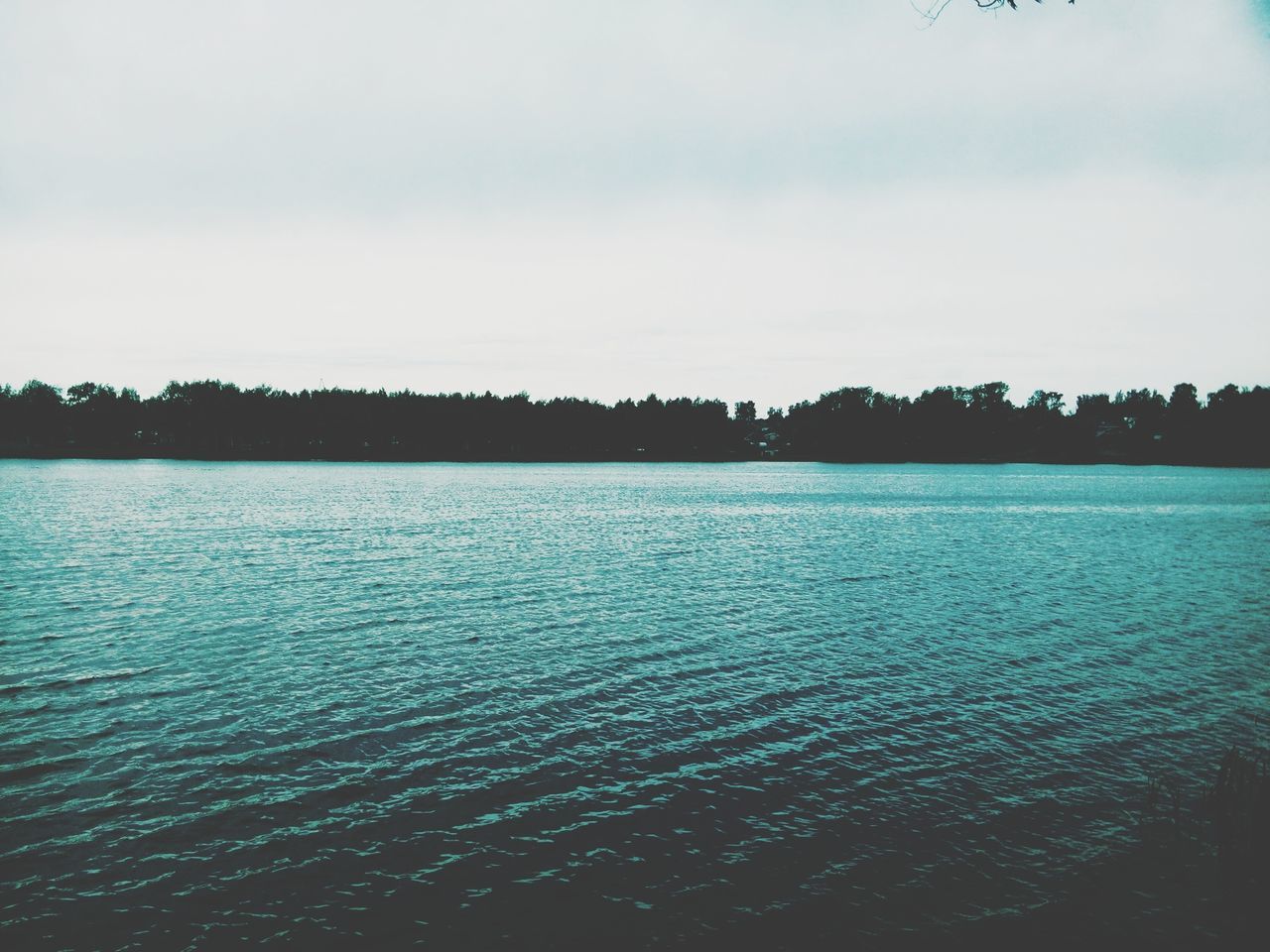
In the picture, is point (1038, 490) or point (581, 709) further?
point (1038, 490)

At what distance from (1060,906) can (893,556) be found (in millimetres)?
43103

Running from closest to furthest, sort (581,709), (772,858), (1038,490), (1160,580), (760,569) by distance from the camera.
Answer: (772,858) → (581,709) → (1160,580) → (760,569) → (1038,490)

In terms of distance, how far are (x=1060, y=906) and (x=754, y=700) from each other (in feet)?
33.6

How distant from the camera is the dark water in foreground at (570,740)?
12.3 meters

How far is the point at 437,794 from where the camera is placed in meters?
15.6

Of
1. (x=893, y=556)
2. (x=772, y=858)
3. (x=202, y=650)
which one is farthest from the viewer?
(x=893, y=556)

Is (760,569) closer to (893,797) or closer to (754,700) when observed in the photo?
(754,700)

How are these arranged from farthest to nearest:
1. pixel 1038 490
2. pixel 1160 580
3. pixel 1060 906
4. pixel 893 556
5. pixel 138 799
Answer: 1. pixel 1038 490
2. pixel 893 556
3. pixel 1160 580
4. pixel 138 799
5. pixel 1060 906

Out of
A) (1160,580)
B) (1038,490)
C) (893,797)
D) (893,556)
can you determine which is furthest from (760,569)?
(1038,490)

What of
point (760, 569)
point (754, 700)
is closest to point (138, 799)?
point (754, 700)

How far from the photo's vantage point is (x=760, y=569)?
4678cm

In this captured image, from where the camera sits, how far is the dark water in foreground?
1228 cm

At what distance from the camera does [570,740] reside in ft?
61.4

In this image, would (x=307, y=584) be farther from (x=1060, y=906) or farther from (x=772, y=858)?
(x=1060, y=906)
